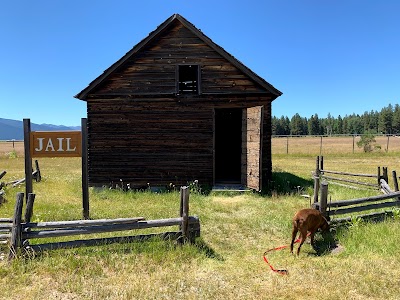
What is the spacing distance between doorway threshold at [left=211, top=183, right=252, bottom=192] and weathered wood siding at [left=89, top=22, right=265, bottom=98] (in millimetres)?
3698

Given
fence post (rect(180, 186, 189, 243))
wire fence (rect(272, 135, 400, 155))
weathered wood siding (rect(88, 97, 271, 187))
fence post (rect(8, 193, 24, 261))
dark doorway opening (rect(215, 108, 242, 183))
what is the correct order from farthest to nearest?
wire fence (rect(272, 135, 400, 155)) → dark doorway opening (rect(215, 108, 242, 183)) → weathered wood siding (rect(88, 97, 271, 187)) → fence post (rect(180, 186, 189, 243)) → fence post (rect(8, 193, 24, 261))

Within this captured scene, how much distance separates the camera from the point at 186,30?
42.0ft

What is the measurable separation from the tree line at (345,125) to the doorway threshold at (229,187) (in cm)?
12735

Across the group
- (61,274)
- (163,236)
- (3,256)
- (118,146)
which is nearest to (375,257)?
(163,236)

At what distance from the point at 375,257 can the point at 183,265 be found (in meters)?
3.29

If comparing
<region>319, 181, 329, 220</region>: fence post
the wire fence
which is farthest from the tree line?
<region>319, 181, 329, 220</region>: fence post

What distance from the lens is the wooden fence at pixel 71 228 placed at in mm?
5582

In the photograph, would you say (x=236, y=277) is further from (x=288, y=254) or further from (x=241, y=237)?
(x=241, y=237)

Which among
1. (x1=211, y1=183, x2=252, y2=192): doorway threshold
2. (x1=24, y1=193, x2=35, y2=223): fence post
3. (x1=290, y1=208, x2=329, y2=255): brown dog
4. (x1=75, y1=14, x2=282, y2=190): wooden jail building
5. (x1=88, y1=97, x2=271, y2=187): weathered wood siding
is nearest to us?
(x1=24, y1=193, x2=35, y2=223): fence post

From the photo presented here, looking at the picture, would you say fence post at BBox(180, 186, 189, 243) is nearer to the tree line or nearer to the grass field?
the grass field

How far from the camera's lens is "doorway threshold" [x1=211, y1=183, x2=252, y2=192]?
39.8ft

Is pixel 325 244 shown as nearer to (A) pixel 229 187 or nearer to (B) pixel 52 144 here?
(A) pixel 229 187

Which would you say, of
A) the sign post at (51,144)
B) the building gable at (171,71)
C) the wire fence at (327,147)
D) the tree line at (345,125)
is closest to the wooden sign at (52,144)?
the sign post at (51,144)

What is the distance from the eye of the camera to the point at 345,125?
6604 inches
